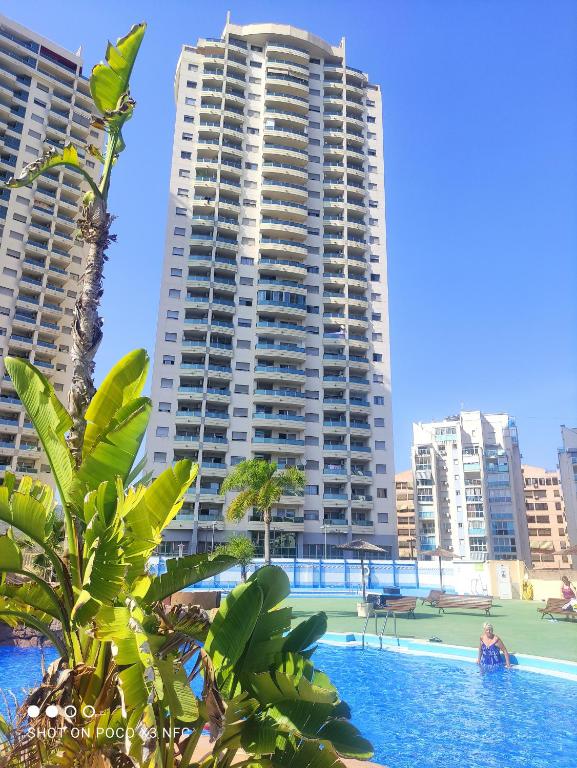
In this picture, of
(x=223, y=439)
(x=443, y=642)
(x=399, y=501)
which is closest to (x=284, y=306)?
(x=223, y=439)

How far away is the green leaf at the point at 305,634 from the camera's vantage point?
4.57 metres

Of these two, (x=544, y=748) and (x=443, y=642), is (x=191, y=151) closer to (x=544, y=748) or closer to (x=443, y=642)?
(x=443, y=642)

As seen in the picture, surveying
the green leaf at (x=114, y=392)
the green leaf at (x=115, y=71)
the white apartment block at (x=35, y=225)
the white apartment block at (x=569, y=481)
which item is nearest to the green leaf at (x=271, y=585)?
the green leaf at (x=114, y=392)

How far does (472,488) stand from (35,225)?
77.1 metres

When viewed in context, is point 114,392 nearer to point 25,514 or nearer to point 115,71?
point 25,514

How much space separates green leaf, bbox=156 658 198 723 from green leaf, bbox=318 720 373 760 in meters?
1.19

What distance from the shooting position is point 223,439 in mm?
52781

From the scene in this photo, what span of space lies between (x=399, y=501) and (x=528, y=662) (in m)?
95.0

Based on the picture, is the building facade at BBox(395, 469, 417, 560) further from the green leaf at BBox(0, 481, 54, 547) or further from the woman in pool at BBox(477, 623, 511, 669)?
the green leaf at BBox(0, 481, 54, 547)

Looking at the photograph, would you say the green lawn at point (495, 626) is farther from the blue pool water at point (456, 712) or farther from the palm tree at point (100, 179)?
the palm tree at point (100, 179)

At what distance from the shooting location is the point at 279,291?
59000mm

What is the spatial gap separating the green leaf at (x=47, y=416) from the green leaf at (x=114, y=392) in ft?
0.91

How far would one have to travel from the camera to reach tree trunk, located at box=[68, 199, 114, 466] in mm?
5875

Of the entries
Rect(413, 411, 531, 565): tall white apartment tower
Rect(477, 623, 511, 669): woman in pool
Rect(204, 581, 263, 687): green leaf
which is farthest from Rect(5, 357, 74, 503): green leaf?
Rect(413, 411, 531, 565): tall white apartment tower
